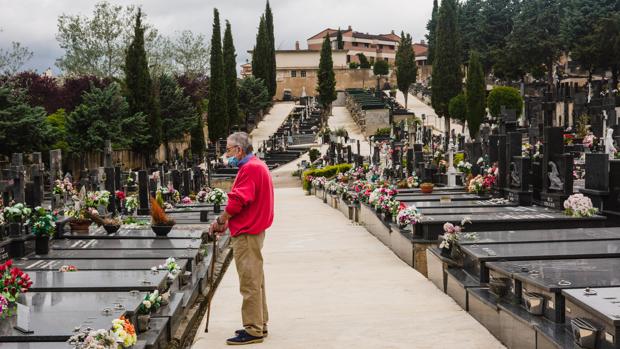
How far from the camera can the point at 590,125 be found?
107 ft

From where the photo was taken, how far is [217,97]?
164 feet

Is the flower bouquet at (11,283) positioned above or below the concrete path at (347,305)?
above

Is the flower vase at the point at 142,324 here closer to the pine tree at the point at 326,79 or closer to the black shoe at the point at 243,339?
the black shoe at the point at 243,339

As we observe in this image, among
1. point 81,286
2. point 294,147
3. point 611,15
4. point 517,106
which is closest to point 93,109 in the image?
point 294,147

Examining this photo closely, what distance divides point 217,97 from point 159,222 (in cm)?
4027

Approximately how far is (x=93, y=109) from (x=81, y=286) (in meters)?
27.6

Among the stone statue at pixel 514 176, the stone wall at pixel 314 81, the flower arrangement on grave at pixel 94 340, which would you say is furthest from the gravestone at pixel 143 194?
the stone wall at pixel 314 81

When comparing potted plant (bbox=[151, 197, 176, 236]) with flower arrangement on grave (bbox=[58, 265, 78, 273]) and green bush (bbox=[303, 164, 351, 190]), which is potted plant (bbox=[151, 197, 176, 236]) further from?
green bush (bbox=[303, 164, 351, 190])

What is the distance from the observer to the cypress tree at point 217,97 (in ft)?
164

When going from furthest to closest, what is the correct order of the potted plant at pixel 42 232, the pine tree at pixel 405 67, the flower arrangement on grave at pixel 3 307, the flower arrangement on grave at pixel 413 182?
the pine tree at pixel 405 67
the flower arrangement on grave at pixel 413 182
the potted plant at pixel 42 232
the flower arrangement on grave at pixel 3 307

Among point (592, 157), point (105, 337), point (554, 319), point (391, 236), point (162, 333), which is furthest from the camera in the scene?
point (391, 236)

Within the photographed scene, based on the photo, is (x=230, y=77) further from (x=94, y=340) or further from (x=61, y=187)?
(x=94, y=340)

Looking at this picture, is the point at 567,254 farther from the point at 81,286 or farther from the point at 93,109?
the point at 93,109

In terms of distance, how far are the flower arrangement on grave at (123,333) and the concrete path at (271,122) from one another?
48.4m
